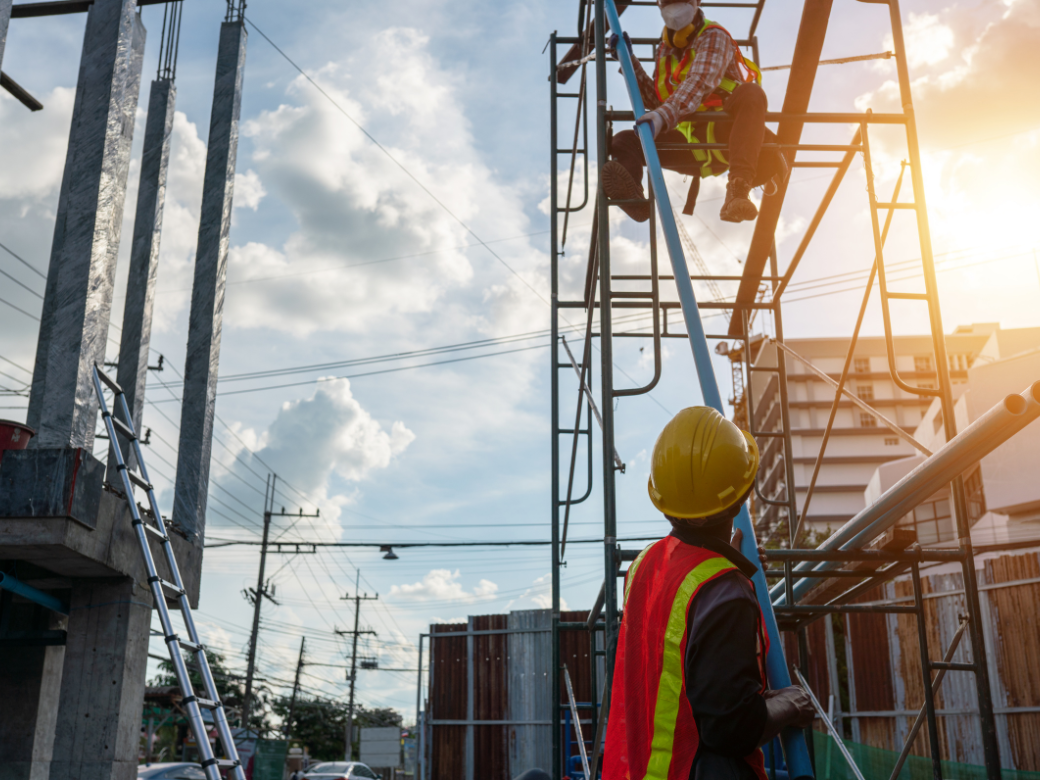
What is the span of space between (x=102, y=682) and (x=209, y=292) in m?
3.74

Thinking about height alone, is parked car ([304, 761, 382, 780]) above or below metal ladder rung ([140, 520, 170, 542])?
below

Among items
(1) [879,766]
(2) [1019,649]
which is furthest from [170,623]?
(2) [1019,649]

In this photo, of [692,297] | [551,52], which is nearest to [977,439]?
[692,297]

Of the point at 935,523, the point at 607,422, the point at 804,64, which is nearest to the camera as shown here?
the point at 607,422

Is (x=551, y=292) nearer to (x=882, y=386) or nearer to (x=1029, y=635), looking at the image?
(x=1029, y=635)

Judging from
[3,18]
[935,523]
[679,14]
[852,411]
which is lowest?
[679,14]

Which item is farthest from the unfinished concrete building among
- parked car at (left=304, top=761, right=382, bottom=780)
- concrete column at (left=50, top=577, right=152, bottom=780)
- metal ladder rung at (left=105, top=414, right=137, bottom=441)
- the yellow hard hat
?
parked car at (left=304, top=761, right=382, bottom=780)

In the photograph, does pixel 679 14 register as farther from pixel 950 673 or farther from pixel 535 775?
pixel 950 673

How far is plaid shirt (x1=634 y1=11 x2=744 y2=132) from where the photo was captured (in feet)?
17.0

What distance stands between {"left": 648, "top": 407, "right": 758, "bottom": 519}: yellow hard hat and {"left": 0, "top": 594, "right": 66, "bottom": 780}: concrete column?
5856 millimetres

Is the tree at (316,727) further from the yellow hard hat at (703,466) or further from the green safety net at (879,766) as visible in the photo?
the yellow hard hat at (703,466)

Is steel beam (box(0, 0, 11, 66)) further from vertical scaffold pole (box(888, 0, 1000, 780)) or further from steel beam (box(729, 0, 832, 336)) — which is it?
vertical scaffold pole (box(888, 0, 1000, 780))

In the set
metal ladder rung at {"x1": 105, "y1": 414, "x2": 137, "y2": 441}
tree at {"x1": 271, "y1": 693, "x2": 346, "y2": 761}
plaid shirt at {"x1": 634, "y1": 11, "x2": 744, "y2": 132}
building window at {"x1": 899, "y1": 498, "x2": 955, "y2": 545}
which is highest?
building window at {"x1": 899, "y1": 498, "x2": 955, "y2": 545}

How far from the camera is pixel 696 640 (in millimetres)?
1993
